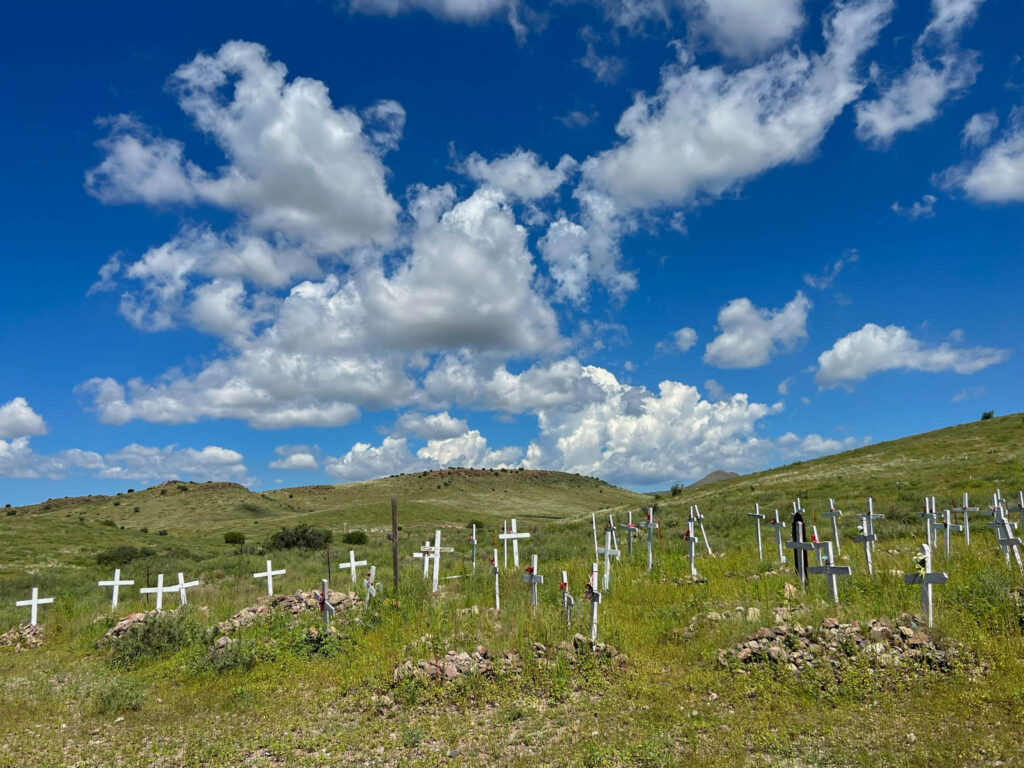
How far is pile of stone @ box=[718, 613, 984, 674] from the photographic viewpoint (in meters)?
9.09

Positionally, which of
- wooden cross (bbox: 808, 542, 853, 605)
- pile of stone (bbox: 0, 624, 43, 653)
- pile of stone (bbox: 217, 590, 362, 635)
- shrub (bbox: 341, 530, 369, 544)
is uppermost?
wooden cross (bbox: 808, 542, 853, 605)

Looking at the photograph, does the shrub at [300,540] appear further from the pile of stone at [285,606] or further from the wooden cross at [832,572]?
the wooden cross at [832,572]

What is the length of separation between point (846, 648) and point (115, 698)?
13026mm

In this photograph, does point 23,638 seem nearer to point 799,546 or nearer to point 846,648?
point 846,648

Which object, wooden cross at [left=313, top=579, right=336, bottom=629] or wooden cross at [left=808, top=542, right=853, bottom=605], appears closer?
wooden cross at [left=808, top=542, right=853, bottom=605]

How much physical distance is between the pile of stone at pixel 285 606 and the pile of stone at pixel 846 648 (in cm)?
983

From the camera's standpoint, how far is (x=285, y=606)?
16.0 m

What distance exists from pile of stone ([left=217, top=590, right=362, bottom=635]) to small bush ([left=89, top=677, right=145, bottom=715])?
10.5 feet

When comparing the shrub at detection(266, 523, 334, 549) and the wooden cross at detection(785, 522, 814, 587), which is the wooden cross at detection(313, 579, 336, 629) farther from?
the shrub at detection(266, 523, 334, 549)

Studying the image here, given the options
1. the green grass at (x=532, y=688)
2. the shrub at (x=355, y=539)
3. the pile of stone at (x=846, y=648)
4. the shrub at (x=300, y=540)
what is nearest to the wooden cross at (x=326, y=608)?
the green grass at (x=532, y=688)

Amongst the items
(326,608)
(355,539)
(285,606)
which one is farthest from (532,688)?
(355,539)

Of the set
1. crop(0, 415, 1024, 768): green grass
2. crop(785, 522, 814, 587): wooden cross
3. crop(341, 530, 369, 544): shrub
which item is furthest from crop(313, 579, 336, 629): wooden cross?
crop(341, 530, 369, 544): shrub

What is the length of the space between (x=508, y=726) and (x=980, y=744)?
5978 mm

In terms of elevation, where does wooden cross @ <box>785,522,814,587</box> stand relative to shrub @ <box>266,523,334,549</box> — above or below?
above
